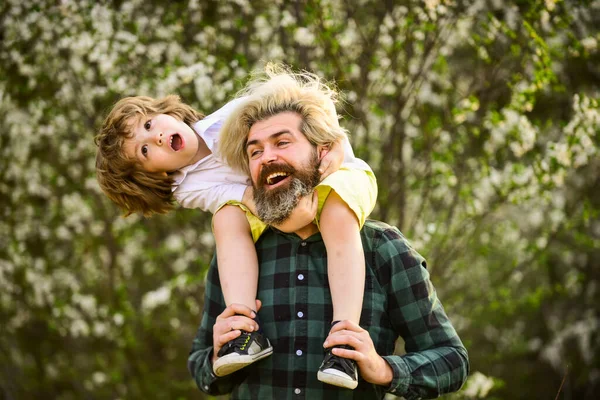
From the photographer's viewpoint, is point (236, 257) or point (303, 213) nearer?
point (303, 213)

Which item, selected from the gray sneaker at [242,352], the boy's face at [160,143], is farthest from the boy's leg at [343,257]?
the boy's face at [160,143]

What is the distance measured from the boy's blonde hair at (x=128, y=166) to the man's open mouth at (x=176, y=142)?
98 mm

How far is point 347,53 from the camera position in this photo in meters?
4.50

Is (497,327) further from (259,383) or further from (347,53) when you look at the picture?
(259,383)

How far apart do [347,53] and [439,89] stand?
1299 mm

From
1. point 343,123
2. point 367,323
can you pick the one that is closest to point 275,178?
point 367,323

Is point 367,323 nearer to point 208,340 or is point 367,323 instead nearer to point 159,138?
point 208,340

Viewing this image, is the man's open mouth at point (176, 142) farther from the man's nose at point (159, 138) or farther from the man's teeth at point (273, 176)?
the man's teeth at point (273, 176)

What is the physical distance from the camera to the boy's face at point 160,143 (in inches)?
90.0

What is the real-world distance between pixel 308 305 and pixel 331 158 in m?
0.44

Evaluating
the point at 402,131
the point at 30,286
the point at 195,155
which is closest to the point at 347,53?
the point at 402,131

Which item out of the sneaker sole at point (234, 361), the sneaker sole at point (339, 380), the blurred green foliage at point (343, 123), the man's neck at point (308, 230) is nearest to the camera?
the sneaker sole at point (339, 380)

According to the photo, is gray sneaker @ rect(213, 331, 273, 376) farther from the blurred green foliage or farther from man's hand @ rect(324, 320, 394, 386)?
the blurred green foliage

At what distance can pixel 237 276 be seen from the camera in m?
2.03
